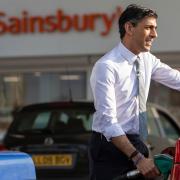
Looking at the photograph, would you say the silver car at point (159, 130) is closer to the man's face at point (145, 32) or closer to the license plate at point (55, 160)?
the license plate at point (55, 160)

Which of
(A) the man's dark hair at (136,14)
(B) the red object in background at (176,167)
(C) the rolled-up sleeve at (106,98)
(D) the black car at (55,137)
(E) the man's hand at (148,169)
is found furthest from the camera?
(D) the black car at (55,137)

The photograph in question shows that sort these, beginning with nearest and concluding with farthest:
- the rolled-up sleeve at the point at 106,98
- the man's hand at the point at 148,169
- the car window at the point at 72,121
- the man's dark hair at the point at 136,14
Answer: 1. the man's hand at the point at 148,169
2. the rolled-up sleeve at the point at 106,98
3. the man's dark hair at the point at 136,14
4. the car window at the point at 72,121

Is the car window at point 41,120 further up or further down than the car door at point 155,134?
further up

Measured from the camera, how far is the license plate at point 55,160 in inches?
314

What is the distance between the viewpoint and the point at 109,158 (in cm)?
406

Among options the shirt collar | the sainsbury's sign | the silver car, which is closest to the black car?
the silver car

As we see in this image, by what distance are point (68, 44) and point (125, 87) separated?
258 inches

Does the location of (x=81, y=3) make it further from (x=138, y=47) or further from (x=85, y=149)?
(x=138, y=47)

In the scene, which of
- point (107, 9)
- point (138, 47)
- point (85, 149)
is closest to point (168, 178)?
point (138, 47)

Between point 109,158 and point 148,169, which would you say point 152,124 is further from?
point 148,169

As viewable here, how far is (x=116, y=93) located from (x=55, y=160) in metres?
4.17

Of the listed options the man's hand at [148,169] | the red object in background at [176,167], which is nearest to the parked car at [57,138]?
the man's hand at [148,169]

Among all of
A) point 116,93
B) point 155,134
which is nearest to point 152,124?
point 155,134

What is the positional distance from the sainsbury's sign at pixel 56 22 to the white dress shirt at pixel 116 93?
240 inches
